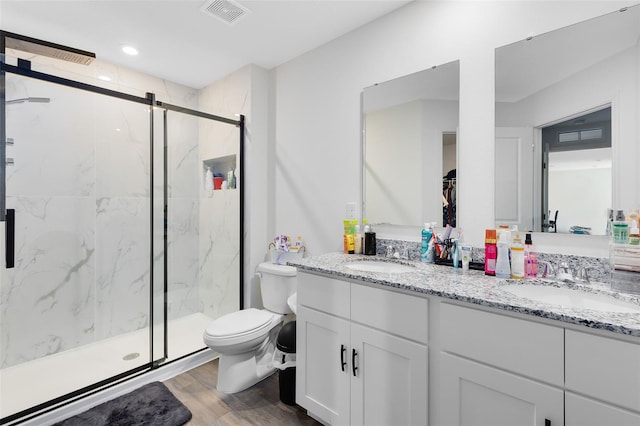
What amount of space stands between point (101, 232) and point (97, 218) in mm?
120

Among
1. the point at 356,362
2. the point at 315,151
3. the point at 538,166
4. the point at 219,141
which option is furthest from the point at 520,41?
the point at 219,141

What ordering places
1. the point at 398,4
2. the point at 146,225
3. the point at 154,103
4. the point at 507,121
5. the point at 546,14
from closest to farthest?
the point at 546,14, the point at 507,121, the point at 398,4, the point at 154,103, the point at 146,225

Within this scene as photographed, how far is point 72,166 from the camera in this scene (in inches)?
92.3

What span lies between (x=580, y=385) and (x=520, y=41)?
1436 millimetres

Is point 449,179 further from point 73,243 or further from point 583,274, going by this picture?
point 73,243

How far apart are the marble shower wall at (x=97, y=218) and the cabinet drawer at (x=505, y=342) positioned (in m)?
1.99

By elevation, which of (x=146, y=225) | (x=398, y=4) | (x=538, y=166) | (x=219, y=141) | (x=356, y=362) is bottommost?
(x=356, y=362)

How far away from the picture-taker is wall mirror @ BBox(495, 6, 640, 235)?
3.98ft

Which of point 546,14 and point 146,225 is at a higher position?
point 546,14

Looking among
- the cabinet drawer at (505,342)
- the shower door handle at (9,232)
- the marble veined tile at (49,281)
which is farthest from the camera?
the marble veined tile at (49,281)

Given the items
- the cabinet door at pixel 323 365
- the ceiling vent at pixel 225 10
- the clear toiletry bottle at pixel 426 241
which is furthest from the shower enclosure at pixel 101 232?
the clear toiletry bottle at pixel 426 241

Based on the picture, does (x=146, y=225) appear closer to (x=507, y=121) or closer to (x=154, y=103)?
(x=154, y=103)

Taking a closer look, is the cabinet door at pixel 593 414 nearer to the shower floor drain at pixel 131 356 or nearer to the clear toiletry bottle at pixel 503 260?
the clear toiletry bottle at pixel 503 260

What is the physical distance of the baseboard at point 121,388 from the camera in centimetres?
166
